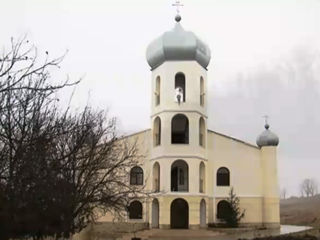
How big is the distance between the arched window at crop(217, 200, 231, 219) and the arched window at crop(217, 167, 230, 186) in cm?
131

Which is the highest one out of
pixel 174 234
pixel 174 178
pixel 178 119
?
pixel 178 119

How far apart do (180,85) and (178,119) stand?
2.53 m

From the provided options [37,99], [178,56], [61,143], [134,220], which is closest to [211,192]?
[134,220]

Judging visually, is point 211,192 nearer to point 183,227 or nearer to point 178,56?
point 183,227

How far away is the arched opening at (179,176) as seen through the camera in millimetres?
38562

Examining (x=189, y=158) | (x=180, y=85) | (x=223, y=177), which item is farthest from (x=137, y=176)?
(x=180, y=85)

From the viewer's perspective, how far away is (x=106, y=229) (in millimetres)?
37281

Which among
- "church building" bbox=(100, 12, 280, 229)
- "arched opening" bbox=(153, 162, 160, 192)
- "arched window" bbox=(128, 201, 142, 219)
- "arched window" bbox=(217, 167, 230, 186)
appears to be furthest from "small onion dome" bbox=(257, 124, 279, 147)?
"arched window" bbox=(128, 201, 142, 219)

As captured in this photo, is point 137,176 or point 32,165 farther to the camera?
point 137,176

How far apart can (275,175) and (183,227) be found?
304 inches

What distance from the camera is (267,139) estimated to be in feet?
133

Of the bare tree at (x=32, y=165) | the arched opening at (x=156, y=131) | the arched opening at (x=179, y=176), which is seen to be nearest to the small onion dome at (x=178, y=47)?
A: the arched opening at (x=156, y=131)

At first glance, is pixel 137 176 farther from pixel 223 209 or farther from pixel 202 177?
pixel 223 209

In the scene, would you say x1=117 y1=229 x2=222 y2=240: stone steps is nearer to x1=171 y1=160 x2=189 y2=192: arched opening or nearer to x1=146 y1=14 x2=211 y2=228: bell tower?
x1=146 y1=14 x2=211 y2=228: bell tower
